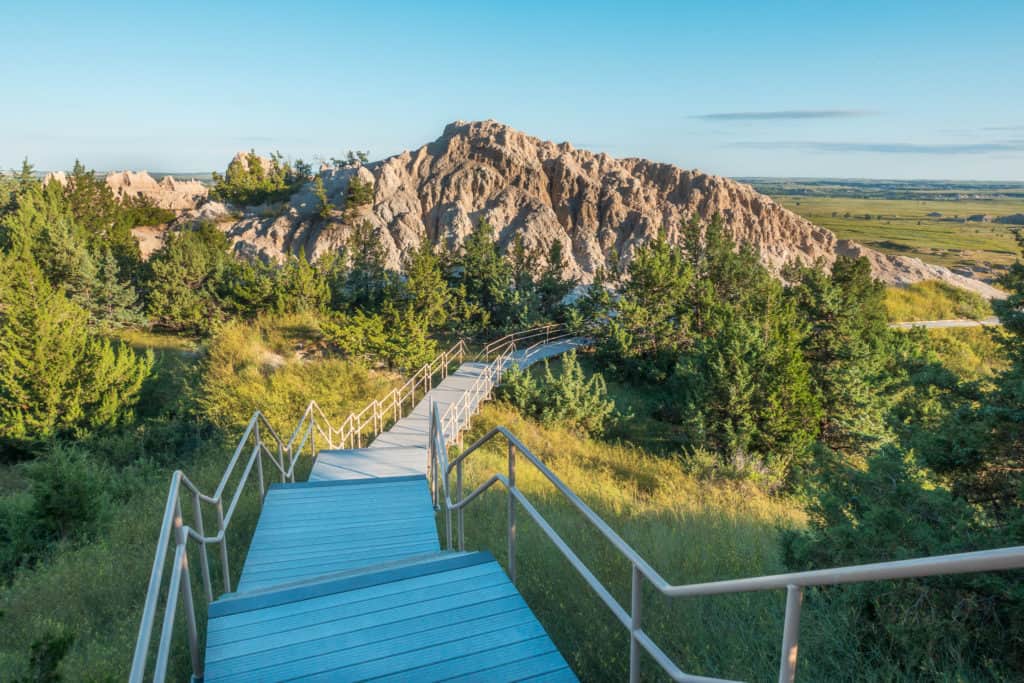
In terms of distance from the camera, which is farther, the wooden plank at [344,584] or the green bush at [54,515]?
the green bush at [54,515]

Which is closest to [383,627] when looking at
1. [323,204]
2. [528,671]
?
[528,671]

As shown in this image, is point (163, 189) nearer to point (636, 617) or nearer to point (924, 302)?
point (924, 302)

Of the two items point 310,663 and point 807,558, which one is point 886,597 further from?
point 310,663

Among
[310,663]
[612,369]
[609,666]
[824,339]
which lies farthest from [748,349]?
[310,663]

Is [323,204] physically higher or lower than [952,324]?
higher

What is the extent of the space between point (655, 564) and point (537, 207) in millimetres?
57318

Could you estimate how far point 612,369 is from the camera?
2647 cm

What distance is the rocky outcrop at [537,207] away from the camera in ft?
181

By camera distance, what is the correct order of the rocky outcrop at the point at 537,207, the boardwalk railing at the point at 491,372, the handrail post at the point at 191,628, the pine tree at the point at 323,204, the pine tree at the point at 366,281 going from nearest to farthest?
the handrail post at the point at 191,628
the boardwalk railing at the point at 491,372
the pine tree at the point at 366,281
the rocky outcrop at the point at 537,207
the pine tree at the point at 323,204

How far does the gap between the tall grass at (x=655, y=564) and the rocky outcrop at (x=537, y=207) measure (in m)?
42.6

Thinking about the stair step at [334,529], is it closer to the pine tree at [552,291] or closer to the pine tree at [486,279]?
the pine tree at [486,279]

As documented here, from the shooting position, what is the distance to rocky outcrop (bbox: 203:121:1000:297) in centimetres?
5528

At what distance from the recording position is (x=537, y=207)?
6072 cm

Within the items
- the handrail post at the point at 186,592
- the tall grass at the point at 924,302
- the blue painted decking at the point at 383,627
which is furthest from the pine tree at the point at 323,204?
the handrail post at the point at 186,592
